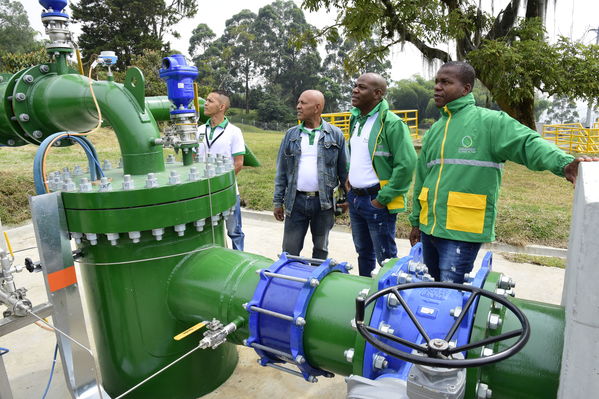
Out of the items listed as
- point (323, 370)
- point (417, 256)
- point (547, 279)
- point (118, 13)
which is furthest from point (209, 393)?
point (118, 13)

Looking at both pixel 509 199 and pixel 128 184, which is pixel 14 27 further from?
pixel 128 184

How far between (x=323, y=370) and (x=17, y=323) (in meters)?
1.25

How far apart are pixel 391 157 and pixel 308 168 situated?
2.00 feet

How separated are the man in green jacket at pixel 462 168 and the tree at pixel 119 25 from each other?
27.7 metres

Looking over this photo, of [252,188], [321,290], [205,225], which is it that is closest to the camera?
[321,290]

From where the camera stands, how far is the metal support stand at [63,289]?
1.78 metres

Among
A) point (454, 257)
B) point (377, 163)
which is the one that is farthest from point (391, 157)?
point (454, 257)

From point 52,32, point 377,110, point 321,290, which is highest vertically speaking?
point 52,32

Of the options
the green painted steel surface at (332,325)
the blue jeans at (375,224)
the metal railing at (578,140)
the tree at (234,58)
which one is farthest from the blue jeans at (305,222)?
the tree at (234,58)

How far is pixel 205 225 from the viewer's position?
2.09 metres

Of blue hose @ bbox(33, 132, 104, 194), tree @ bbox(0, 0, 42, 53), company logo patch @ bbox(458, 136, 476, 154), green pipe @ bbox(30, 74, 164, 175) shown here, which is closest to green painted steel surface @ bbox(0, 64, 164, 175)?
green pipe @ bbox(30, 74, 164, 175)

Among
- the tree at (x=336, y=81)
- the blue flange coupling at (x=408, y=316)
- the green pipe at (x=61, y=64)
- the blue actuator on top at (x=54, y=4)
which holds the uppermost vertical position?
the tree at (x=336, y=81)

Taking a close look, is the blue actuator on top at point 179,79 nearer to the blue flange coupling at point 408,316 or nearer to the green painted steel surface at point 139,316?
the green painted steel surface at point 139,316

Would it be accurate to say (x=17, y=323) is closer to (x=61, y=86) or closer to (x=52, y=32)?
(x=61, y=86)
